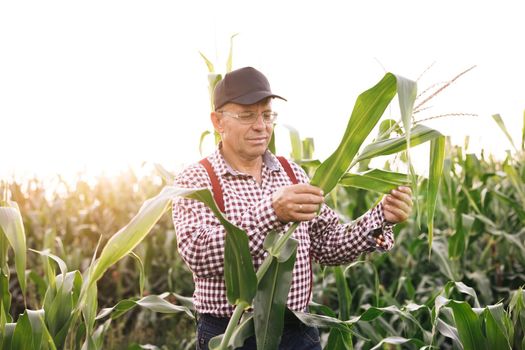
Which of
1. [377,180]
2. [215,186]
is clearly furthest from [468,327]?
[215,186]

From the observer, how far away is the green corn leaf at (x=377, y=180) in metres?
2.08

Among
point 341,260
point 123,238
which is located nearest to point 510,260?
point 341,260

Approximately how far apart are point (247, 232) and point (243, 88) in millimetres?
455

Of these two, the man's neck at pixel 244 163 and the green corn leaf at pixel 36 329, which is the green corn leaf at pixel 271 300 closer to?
the man's neck at pixel 244 163

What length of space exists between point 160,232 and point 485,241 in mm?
2208

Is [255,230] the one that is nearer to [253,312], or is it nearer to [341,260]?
[253,312]

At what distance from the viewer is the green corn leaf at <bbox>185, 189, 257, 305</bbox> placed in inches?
70.1

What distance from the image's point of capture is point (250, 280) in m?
1.86

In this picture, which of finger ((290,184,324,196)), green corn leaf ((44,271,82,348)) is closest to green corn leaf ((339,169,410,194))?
finger ((290,184,324,196))

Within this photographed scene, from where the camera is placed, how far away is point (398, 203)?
85.2 inches

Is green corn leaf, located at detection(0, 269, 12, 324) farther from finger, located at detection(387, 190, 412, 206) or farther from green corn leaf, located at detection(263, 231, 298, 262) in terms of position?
finger, located at detection(387, 190, 412, 206)

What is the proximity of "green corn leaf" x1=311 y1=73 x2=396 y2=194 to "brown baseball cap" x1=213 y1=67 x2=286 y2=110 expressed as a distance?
0.40 meters

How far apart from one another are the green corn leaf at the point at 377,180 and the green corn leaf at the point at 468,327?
407 millimetres

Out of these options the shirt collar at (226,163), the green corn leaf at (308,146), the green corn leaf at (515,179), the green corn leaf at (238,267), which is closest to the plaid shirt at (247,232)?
the shirt collar at (226,163)
